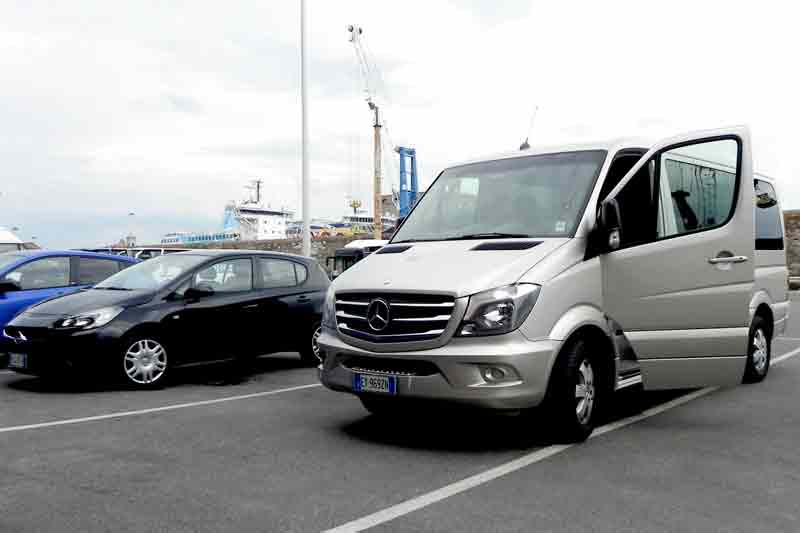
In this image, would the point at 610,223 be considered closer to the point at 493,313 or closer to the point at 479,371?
the point at 493,313

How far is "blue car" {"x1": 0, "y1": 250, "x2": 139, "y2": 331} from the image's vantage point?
30.2ft

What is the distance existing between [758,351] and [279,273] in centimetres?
545

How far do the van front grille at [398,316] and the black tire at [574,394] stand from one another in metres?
0.85

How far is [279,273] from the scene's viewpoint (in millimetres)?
9234

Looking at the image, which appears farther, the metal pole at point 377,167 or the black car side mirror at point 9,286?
the metal pole at point 377,167

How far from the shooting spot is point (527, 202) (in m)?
5.87

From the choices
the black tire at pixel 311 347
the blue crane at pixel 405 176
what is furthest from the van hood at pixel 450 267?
the blue crane at pixel 405 176

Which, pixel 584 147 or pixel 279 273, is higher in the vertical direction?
pixel 584 147

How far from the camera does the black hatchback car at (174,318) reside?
24.4 ft

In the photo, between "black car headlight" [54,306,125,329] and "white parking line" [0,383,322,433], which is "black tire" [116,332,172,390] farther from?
"white parking line" [0,383,322,433]

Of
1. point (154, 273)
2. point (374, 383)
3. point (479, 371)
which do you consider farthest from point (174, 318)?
point (479, 371)

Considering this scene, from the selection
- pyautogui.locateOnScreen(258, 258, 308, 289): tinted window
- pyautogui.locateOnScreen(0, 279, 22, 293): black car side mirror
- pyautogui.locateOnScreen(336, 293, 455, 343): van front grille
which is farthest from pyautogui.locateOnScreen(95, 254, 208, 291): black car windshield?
pyautogui.locateOnScreen(336, 293, 455, 343): van front grille

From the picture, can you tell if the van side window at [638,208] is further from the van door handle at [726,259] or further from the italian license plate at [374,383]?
the italian license plate at [374,383]

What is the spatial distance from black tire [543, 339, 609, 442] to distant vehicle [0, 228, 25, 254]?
558 inches
